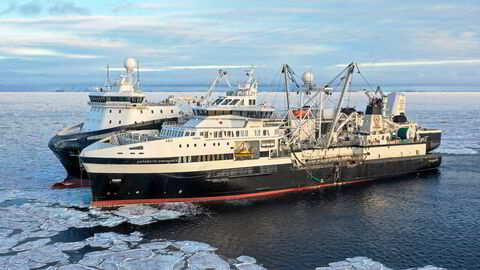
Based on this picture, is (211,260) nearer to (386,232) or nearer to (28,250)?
(28,250)

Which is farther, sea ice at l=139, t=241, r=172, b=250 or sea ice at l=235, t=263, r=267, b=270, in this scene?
sea ice at l=139, t=241, r=172, b=250

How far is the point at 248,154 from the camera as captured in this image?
3934cm

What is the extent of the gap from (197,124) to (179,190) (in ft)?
20.0

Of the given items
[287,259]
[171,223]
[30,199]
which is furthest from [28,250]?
[287,259]

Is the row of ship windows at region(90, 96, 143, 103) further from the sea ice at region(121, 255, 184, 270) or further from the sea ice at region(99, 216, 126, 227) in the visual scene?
the sea ice at region(121, 255, 184, 270)

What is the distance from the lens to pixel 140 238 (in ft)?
96.9

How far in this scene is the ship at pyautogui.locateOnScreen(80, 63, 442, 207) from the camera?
36031 mm

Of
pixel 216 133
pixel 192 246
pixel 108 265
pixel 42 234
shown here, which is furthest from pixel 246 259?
pixel 216 133

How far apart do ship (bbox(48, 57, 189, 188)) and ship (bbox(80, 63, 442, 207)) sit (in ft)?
15.4

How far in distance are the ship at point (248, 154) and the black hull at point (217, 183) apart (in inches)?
3.1

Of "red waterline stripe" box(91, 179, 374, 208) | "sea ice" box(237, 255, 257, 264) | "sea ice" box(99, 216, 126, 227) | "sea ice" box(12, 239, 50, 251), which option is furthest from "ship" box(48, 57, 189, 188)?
"sea ice" box(237, 255, 257, 264)

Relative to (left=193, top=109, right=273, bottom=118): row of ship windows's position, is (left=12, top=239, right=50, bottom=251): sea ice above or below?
below

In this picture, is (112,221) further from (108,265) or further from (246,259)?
(246,259)

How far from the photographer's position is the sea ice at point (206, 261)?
2495cm
